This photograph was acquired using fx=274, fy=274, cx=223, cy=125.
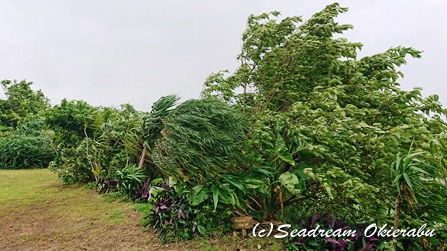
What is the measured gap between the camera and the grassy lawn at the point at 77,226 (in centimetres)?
303

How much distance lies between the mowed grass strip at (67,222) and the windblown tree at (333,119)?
1922mm

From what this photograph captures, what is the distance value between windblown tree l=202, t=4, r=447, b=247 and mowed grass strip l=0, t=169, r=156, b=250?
1922mm

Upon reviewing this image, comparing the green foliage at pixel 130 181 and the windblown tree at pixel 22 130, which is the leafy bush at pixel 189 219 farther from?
the windblown tree at pixel 22 130

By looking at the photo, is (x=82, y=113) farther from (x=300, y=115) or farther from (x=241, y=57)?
(x=300, y=115)

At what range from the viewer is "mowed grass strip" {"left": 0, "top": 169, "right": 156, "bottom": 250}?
319cm

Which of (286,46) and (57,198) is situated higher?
(286,46)

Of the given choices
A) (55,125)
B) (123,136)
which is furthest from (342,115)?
(55,125)

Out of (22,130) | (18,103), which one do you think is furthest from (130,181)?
(18,103)

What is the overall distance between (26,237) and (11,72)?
61.9ft

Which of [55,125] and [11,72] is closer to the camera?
→ [55,125]

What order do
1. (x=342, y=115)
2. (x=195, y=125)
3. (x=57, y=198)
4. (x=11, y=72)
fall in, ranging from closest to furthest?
1. (x=342, y=115)
2. (x=195, y=125)
3. (x=57, y=198)
4. (x=11, y=72)

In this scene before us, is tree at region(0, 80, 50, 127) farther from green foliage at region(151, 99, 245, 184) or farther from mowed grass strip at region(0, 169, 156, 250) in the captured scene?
green foliage at region(151, 99, 245, 184)

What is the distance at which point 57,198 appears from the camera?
5.36 metres

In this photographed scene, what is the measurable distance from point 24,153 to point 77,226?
28.9 feet
